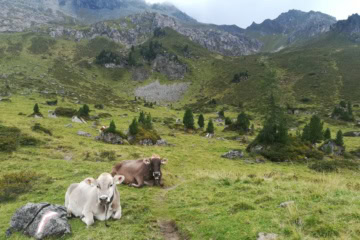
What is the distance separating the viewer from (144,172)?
53.5 ft

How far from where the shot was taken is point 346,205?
8.39 m

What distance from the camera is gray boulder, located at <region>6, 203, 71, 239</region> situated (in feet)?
27.2

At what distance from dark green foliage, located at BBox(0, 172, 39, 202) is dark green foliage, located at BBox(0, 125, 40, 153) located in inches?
351

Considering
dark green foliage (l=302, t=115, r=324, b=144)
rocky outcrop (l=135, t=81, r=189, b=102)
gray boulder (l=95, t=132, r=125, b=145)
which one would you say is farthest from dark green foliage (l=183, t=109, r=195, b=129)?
rocky outcrop (l=135, t=81, r=189, b=102)

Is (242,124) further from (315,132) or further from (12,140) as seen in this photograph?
(12,140)

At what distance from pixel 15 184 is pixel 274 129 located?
33.3 m

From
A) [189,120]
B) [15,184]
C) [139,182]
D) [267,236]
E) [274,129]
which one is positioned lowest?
[189,120]

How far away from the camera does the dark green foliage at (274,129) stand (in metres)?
36.3

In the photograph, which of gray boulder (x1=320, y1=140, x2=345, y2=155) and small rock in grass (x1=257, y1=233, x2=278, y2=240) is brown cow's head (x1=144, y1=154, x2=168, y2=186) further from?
gray boulder (x1=320, y1=140, x2=345, y2=155)

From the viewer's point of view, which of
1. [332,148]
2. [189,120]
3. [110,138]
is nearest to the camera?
[110,138]

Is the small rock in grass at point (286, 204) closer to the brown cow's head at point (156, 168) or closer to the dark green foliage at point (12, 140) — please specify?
the brown cow's head at point (156, 168)

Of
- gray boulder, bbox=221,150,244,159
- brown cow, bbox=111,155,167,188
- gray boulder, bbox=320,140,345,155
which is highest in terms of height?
brown cow, bbox=111,155,167,188

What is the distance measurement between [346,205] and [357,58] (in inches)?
8182

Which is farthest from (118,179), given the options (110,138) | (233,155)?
(110,138)
